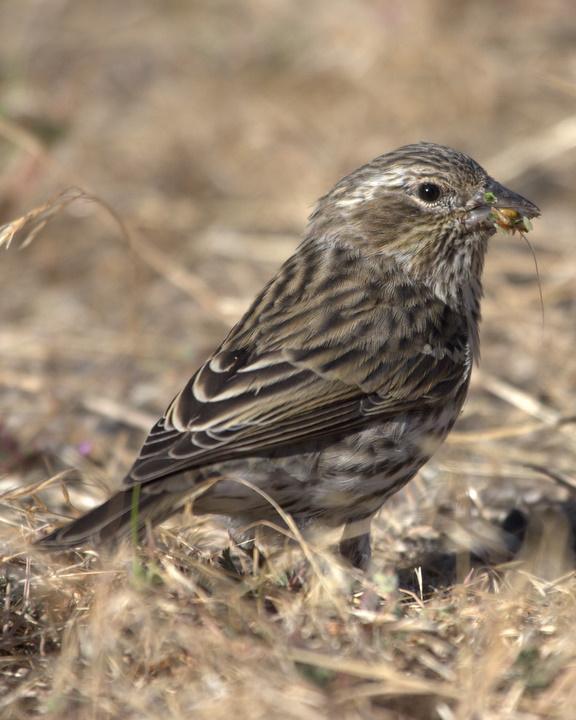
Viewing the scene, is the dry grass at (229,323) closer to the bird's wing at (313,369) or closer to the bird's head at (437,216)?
the bird's wing at (313,369)

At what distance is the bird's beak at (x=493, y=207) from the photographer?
477 centimetres

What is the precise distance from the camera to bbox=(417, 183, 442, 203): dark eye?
15.8 feet

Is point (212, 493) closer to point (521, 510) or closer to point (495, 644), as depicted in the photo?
point (495, 644)

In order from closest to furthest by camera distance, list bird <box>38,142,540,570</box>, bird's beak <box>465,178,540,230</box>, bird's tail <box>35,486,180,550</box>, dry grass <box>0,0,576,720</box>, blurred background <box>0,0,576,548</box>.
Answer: dry grass <box>0,0,576,720</box> < bird's tail <box>35,486,180,550</box> < bird <box>38,142,540,570</box> < bird's beak <box>465,178,540,230</box> < blurred background <box>0,0,576,548</box>

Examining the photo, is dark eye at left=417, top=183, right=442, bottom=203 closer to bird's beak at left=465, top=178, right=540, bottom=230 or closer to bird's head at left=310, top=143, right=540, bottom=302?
bird's head at left=310, top=143, right=540, bottom=302

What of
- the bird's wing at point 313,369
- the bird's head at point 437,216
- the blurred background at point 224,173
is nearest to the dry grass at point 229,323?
the blurred background at point 224,173

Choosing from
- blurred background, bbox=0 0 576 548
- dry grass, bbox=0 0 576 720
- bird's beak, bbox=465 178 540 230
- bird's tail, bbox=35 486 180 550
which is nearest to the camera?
dry grass, bbox=0 0 576 720

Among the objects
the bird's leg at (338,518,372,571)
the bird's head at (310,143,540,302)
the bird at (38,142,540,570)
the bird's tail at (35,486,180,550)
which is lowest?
the bird's leg at (338,518,372,571)

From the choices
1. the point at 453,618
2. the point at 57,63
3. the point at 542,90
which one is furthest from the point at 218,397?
the point at 57,63

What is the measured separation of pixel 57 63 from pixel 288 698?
8.69 meters

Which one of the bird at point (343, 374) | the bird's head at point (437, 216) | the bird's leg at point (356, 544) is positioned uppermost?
the bird's head at point (437, 216)

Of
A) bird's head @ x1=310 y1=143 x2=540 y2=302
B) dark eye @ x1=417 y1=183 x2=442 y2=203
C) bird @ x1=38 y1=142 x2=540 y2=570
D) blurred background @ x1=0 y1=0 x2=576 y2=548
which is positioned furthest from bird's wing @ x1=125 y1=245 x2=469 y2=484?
blurred background @ x1=0 y1=0 x2=576 y2=548

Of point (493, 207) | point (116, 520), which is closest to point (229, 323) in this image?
point (493, 207)

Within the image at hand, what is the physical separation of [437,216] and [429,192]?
0.10 metres
